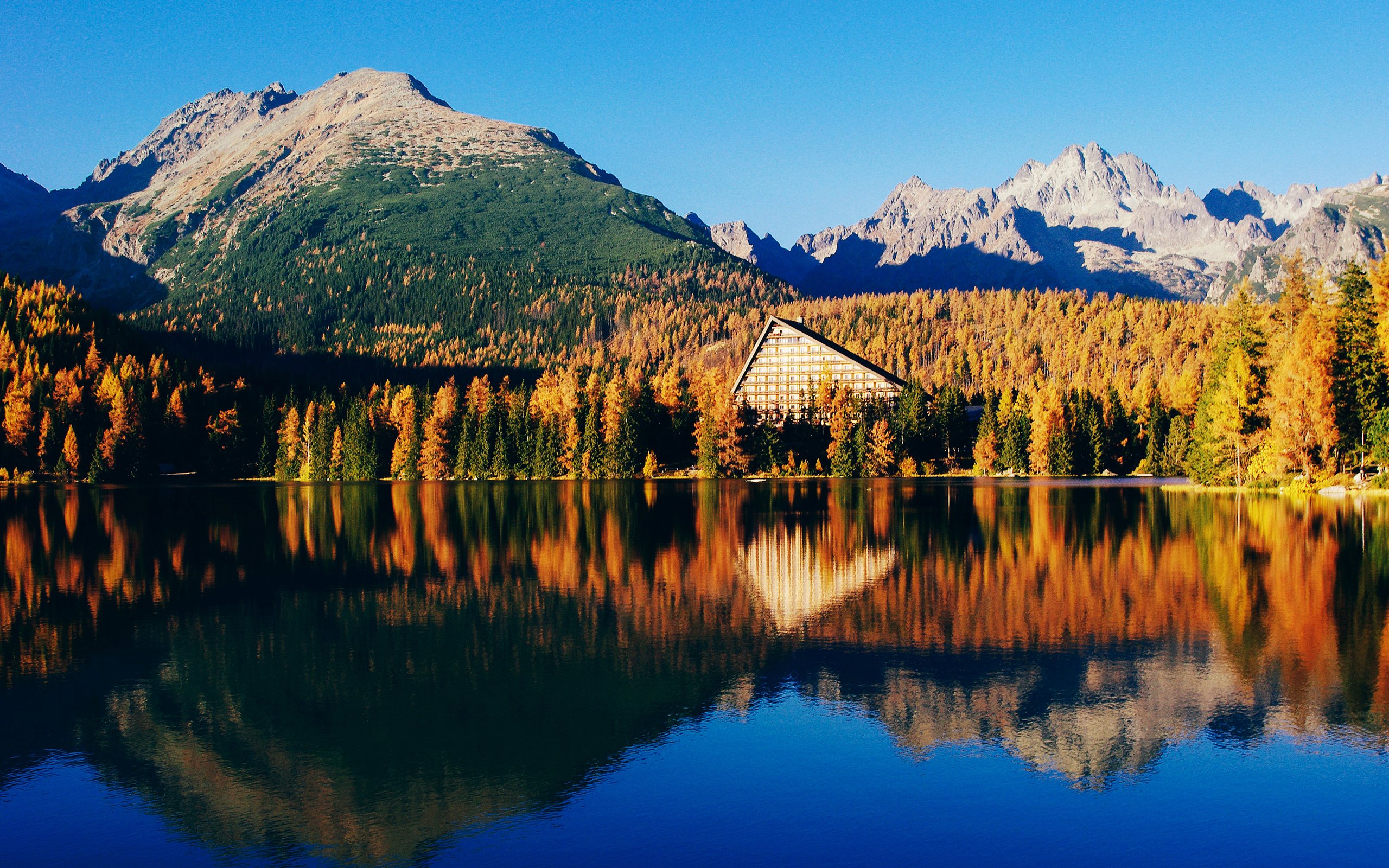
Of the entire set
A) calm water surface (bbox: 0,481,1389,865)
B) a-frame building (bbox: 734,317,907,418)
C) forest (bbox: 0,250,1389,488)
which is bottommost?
calm water surface (bbox: 0,481,1389,865)

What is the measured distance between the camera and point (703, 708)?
21.0 metres

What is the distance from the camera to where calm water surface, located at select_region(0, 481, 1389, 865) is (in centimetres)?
1515

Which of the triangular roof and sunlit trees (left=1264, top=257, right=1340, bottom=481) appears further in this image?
the triangular roof

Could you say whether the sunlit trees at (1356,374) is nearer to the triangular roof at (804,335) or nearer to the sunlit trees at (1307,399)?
the sunlit trees at (1307,399)

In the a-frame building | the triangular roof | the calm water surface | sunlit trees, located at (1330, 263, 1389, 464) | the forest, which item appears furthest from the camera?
the triangular roof

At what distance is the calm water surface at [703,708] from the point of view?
49.7 feet

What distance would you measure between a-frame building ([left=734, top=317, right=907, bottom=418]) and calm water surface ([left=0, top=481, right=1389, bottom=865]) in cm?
12944

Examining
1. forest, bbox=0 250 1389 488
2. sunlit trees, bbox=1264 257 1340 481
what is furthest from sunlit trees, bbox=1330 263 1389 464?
forest, bbox=0 250 1389 488

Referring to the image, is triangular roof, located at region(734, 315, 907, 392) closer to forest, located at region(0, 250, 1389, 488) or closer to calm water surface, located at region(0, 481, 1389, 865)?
forest, located at region(0, 250, 1389, 488)

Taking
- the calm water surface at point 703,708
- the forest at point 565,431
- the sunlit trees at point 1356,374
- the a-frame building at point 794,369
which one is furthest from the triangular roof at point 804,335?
the calm water surface at point 703,708

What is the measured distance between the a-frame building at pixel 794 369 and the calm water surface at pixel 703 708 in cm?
12944

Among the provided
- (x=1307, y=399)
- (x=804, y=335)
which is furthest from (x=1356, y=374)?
(x=804, y=335)

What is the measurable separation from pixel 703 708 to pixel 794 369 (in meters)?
160

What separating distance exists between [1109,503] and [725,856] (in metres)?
66.3
